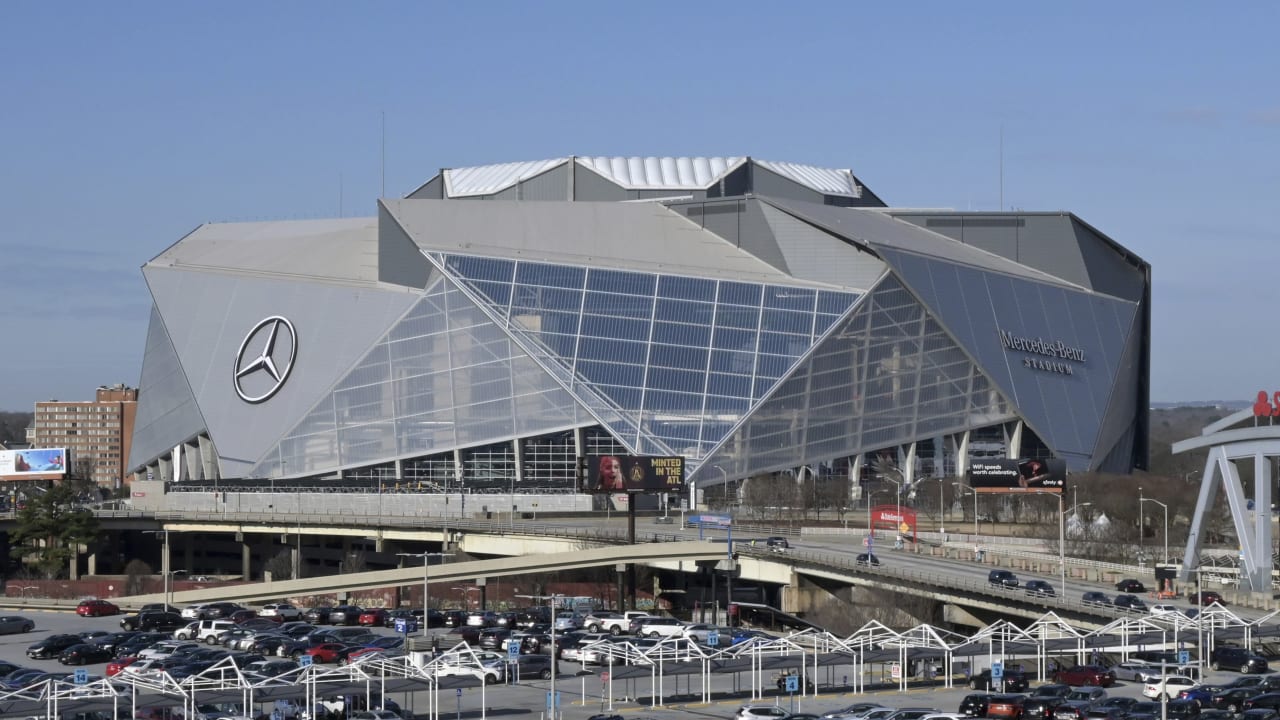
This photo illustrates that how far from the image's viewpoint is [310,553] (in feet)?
425

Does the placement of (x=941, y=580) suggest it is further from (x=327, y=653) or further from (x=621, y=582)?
(x=327, y=653)

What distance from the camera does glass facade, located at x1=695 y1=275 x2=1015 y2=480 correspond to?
135125mm

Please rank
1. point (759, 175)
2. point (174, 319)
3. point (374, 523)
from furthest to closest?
point (759, 175) < point (174, 319) < point (374, 523)

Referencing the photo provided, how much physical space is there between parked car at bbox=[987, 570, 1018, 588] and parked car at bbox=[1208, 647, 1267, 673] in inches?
768

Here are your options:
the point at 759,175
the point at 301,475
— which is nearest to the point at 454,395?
the point at 301,475

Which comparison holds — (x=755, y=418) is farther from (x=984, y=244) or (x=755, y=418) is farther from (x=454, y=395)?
(x=984, y=244)

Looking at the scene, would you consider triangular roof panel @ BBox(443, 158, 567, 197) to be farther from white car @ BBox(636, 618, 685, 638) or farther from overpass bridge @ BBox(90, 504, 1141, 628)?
white car @ BBox(636, 618, 685, 638)

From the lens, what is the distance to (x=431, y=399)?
447 feet

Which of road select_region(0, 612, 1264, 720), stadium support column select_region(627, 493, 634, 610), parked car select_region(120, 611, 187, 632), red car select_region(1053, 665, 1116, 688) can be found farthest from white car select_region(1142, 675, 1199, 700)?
parked car select_region(120, 611, 187, 632)

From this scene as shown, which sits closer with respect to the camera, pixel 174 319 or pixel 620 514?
pixel 620 514

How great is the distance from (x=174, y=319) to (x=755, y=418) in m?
49.7

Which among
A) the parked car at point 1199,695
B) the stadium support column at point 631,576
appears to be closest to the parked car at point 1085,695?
the parked car at point 1199,695

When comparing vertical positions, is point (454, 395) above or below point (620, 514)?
above

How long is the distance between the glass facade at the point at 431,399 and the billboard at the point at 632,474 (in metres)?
19.9
